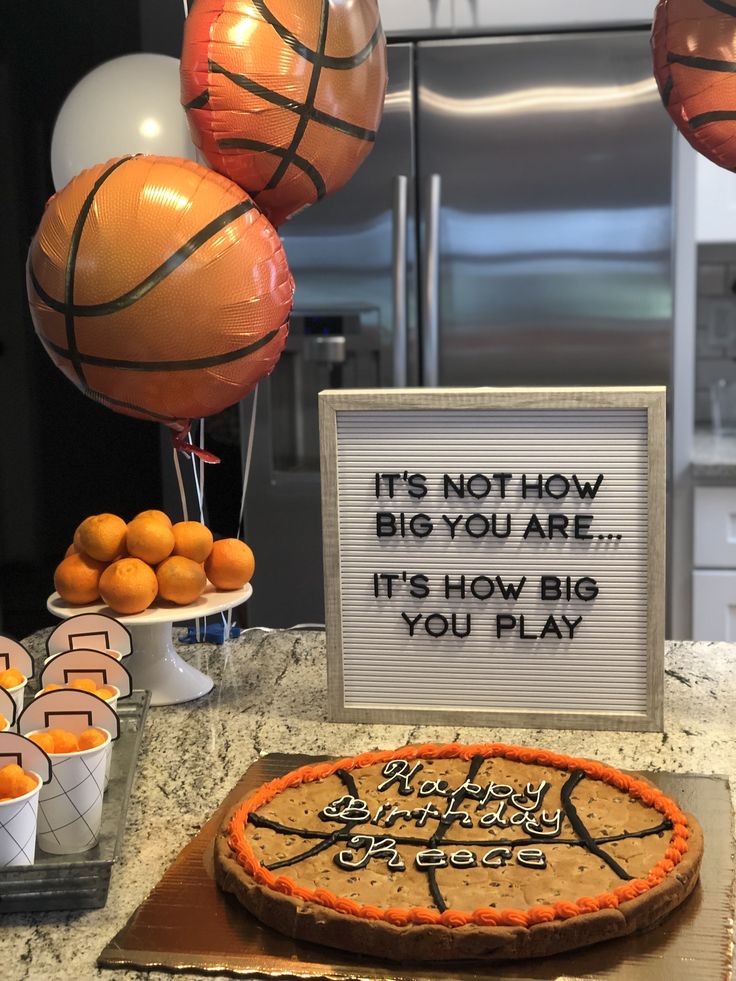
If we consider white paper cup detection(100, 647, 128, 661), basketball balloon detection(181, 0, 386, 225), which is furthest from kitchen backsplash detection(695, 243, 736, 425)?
white paper cup detection(100, 647, 128, 661)

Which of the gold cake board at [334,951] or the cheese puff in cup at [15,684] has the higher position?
the cheese puff in cup at [15,684]

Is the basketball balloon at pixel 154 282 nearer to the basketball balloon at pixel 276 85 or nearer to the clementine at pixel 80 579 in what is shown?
the basketball balloon at pixel 276 85

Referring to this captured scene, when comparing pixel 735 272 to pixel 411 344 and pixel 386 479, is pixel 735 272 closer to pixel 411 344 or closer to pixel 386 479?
pixel 411 344

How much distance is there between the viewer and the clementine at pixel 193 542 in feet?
4.34

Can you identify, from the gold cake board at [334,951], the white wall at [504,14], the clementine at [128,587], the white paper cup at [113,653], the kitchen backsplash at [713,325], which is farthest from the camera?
the kitchen backsplash at [713,325]

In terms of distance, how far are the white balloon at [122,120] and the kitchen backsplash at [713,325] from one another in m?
2.10

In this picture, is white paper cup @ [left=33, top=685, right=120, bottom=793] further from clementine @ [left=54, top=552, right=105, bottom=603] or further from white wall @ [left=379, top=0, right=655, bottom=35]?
white wall @ [left=379, top=0, right=655, bottom=35]

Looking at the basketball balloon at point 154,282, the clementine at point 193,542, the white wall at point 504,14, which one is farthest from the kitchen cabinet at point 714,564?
the basketball balloon at point 154,282

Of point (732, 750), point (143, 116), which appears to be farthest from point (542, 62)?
point (732, 750)

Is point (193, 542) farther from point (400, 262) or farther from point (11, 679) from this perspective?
point (400, 262)

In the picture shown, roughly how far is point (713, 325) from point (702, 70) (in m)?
2.19

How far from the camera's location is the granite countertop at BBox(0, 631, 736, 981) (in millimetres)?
837

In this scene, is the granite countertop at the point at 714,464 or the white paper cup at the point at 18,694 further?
the granite countertop at the point at 714,464

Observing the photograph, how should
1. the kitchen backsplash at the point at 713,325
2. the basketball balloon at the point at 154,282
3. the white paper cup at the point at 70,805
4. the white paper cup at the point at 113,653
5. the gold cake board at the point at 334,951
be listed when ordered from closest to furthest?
the gold cake board at the point at 334,951 → the white paper cup at the point at 70,805 → the basketball balloon at the point at 154,282 → the white paper cup at the point at 113,653 → the kitchen backsplash at the point at 713,325
